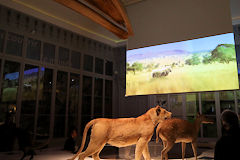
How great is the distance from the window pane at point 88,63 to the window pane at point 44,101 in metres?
0.97

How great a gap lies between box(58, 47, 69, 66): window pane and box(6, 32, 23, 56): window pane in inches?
35.5

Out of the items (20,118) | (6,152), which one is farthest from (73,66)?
(6,152)

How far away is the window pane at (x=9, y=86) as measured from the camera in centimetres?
361

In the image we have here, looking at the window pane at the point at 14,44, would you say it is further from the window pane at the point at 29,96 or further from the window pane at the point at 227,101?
the window pane at the point at 227,101

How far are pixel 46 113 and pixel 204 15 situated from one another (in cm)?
370

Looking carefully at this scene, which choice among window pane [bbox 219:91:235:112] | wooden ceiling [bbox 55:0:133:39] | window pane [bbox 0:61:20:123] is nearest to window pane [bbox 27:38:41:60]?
window pane [bbox 0:61:20:123]

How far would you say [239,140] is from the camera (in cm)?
111

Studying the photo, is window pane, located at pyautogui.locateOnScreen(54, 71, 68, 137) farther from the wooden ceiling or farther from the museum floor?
the wooden ceiling

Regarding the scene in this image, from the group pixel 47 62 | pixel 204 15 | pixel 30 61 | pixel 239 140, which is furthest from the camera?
pixel 47 62

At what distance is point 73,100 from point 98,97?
2.53 ft

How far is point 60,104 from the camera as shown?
4441mm

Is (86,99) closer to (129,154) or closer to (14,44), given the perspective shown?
(14,44)

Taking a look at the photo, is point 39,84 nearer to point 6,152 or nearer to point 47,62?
point 47,62

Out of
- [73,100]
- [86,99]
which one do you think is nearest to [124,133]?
[73,100]
